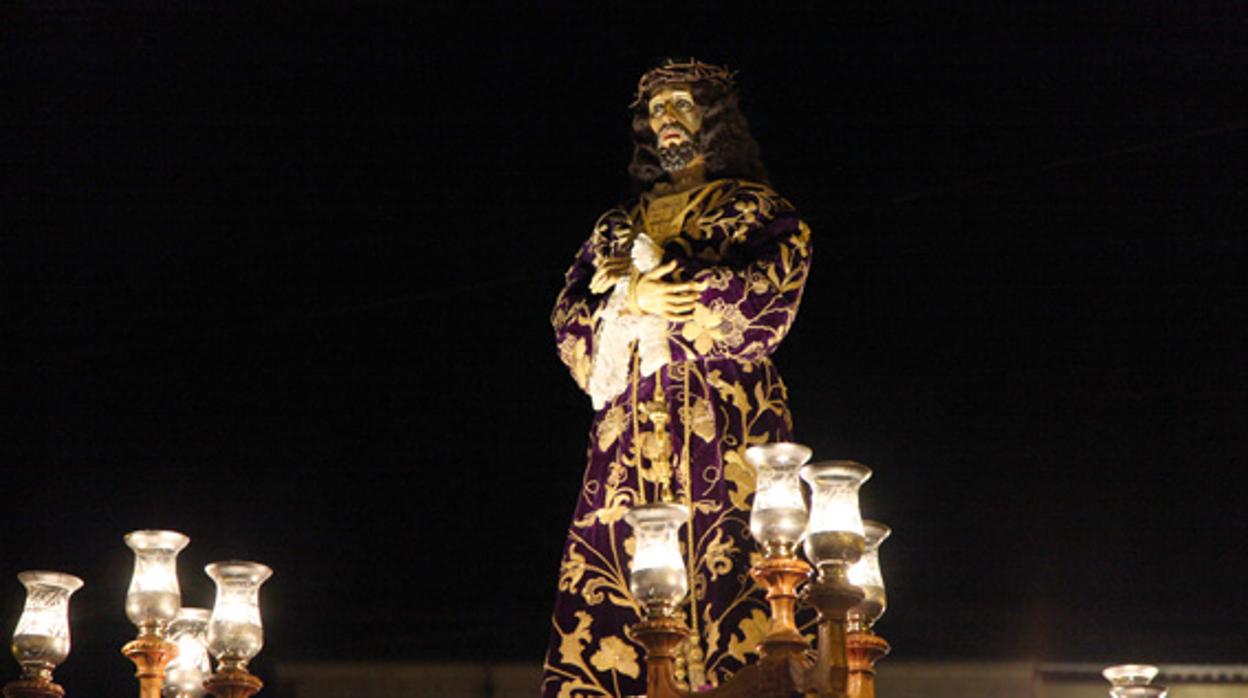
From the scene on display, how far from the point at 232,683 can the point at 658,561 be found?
1.01 meters

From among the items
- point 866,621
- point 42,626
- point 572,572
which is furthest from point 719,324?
point 42,626

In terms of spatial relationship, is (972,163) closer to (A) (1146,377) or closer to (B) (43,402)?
(A) (1146,377)

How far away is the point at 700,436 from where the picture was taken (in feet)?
16.4

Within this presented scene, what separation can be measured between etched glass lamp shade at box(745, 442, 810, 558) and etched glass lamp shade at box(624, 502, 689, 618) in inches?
6.2

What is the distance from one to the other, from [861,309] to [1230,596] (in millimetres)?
1533

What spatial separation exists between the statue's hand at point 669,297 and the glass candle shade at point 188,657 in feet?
4.17

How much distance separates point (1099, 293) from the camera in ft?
23.5

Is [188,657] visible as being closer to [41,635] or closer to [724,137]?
[41,635]

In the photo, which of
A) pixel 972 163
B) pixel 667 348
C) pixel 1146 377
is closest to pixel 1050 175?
pixel 972 163

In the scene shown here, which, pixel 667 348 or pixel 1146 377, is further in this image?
pixel 1146 377

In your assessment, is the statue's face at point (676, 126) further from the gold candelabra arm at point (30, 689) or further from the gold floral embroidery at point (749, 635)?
the gold candelabra arm at point (30, 689)

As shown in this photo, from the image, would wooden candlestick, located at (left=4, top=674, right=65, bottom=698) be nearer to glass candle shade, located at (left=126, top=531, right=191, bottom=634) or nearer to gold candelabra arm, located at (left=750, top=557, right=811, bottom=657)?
glass candle shade, located at (left=126, top=531, right=191, bottom=634)

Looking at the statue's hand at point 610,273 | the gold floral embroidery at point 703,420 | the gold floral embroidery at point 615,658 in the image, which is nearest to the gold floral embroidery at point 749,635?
the gold floral embroidery at point 615,658

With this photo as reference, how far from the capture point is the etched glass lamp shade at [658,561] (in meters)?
4.11
